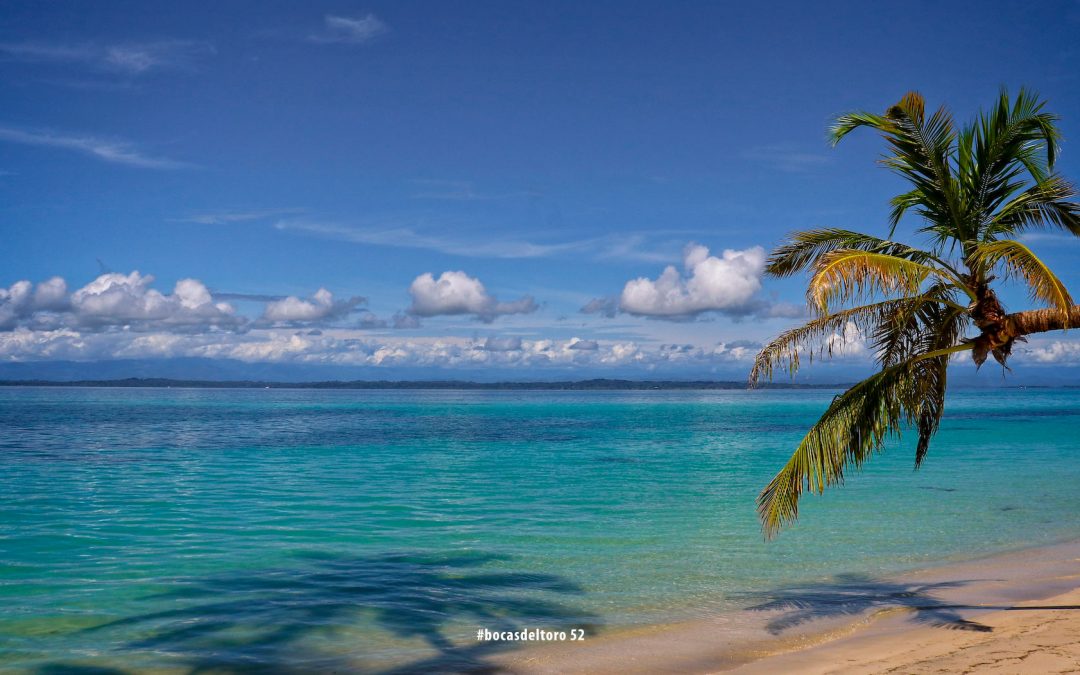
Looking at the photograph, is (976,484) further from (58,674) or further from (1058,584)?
(58,674)

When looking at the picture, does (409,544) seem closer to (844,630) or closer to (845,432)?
(844,630)

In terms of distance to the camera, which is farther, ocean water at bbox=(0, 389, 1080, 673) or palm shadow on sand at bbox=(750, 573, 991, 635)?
palm shadow on sand at bbox=(750, 573, 991, 635)

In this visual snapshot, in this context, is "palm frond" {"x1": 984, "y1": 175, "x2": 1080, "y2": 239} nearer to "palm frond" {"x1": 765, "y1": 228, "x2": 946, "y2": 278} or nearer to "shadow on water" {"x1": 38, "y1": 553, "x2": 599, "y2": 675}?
"palm frond" {"x1": 765, "y1": 228, "x2": 946, "y2": 278}

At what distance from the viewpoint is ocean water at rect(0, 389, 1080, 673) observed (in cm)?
885

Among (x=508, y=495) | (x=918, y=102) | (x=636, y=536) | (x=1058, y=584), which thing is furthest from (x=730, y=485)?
(x=918, y=102)

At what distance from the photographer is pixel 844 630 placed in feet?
28.9

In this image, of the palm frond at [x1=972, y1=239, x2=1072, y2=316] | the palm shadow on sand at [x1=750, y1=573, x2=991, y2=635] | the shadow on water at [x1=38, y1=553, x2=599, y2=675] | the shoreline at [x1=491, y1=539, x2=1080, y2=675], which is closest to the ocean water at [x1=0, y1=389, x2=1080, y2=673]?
the shadow on water at [x1=38, y1=553, x2=599, y2=675]

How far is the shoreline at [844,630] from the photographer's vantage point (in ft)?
25.1

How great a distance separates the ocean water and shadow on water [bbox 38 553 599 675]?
39 millimetres

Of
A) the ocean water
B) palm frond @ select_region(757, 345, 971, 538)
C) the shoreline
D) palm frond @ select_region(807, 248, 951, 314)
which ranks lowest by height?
the ocean water

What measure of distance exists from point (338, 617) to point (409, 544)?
462 centimetres

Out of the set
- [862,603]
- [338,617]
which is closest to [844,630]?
[862,603]

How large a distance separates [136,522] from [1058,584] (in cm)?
1645

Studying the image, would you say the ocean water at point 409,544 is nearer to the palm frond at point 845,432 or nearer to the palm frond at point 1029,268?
the palm frond at point 845,432
